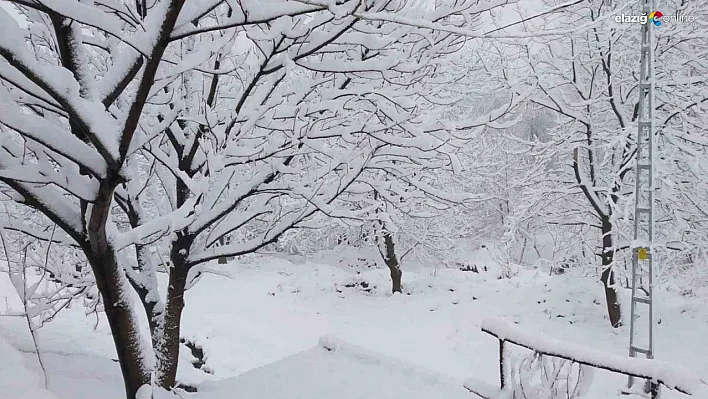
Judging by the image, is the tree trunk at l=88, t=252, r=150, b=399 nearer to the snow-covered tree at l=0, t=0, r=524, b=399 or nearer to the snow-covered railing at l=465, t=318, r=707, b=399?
the snow-covered tree at l=0, t=0, r=524, b=399

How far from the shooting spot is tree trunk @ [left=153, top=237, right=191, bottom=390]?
168 inches

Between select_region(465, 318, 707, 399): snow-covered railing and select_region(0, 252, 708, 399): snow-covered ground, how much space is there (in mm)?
1104

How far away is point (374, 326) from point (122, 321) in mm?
9853

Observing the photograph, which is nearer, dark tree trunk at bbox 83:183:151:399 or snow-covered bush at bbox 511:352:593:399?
dark tree trunk at bbox 83:183:151:399

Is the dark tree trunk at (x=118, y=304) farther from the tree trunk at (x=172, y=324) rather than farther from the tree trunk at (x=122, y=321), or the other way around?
the tree trunk at (x=172, y=324)

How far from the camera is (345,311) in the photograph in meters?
13.9

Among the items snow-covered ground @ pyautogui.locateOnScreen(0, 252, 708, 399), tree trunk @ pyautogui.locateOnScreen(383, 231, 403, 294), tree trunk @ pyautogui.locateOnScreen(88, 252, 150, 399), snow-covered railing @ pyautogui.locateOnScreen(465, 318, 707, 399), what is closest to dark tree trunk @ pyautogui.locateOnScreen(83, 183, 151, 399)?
tree trunk @ pyautogui.locateOnScreen(88, 252, 150, 399)

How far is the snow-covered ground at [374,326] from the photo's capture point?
540cm

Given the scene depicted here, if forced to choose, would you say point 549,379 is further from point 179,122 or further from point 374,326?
point 374,326

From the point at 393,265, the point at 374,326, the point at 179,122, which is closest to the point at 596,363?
the point at 179,122

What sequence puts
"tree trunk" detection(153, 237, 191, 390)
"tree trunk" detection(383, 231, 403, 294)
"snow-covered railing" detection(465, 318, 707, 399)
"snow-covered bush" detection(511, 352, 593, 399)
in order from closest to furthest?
"snow-covered railing" detection(465, 318, 707, 399)
"snow-covered bush" detection(511, 352, 593, 399)
"tree trunk" detection(153, 237, 191, 390)
"tree trunk" detection(383, 231, 403, 294)

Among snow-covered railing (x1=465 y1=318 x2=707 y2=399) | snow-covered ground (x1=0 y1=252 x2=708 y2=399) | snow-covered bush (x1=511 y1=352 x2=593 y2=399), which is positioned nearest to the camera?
snow-covered railing (x1=465 y1=318 x2=707 y2=399)

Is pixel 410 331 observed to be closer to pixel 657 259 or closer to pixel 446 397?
pixel 657 259

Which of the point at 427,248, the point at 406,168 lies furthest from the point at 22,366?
the point at 427,248
